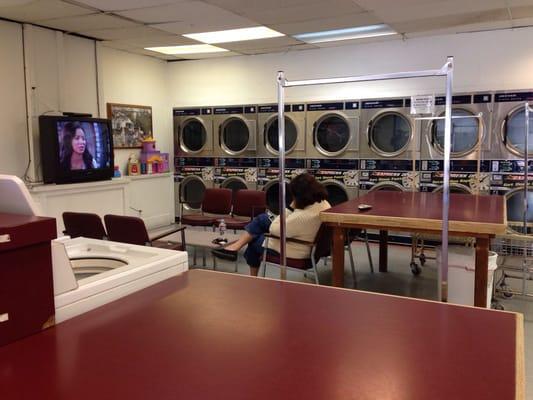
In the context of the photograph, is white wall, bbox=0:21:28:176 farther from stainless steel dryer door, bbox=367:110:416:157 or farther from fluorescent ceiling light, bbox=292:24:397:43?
stainless steel dryer door, bbox=367:110:416:157

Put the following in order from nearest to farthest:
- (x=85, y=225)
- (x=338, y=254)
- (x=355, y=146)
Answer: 1. (x=338, y=254)
2. (x=85, y=225)
3. (x=355, y=146)

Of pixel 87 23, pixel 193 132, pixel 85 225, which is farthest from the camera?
pixel 193 132

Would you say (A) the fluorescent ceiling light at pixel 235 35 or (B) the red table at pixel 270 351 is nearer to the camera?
(B) the red table at pixel 270 351

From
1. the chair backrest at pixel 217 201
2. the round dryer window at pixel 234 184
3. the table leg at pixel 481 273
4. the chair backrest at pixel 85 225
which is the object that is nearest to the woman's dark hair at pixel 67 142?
the chair backrest at pixel 85 225

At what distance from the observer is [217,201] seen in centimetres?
627

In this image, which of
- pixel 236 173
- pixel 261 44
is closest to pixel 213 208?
pixel 236 173

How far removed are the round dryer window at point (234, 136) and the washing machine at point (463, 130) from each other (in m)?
2.73

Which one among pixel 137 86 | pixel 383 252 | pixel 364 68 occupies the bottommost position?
pixel 383 252

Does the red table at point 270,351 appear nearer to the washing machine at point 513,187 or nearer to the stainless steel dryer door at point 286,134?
the washing machine at point 513,187

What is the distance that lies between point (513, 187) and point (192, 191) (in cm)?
477

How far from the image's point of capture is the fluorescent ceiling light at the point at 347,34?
18.8 ft

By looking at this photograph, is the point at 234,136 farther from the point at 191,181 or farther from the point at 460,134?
the point at 460,134

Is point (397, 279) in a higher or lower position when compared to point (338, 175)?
lower

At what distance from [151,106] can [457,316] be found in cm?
697
